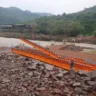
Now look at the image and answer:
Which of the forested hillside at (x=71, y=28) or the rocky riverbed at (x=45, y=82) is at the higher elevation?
the forested hillside at (x=71, y=28)

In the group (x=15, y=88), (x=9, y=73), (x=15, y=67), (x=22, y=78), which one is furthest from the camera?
(x=15, y=67)

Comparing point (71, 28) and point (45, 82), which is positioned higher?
point (71, 28)

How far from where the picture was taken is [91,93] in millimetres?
12703

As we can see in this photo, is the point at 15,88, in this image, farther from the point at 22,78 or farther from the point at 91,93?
the point at 91,93

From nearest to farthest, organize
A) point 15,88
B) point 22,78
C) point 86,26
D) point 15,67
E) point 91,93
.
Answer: point 91,93, point 15,88, point 22,78, point 15,67, point 86,26

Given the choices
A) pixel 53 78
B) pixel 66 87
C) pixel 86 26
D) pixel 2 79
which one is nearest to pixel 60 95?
pixel 66 87

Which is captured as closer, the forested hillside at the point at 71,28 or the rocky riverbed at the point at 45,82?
the rocky riverbed at the point at 45,82

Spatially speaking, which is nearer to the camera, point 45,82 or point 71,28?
point 45,82

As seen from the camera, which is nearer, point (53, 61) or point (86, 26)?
point (53, 61)

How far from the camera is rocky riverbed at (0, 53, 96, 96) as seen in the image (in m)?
13.0

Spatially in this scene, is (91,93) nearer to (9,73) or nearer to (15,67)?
(9,73)

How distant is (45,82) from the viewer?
14344 mm

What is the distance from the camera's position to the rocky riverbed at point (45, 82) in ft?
42.7

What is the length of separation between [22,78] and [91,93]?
186 inches
